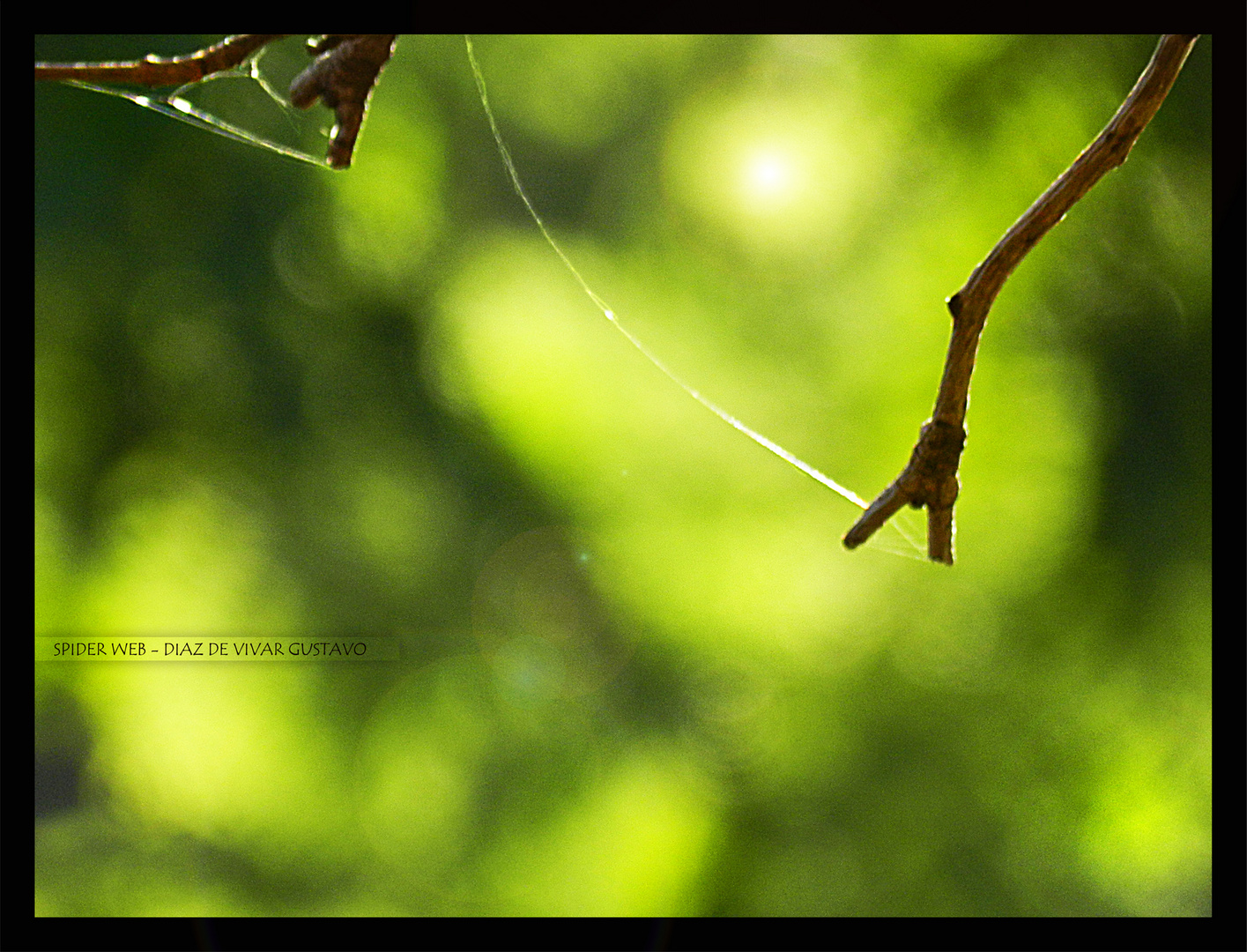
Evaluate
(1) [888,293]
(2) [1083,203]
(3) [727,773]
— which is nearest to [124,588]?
(3) [727,773]

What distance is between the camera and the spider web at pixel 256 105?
2.17ft

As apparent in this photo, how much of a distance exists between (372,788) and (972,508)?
2.45 ft

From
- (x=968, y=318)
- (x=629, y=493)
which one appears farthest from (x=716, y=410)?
(x=968, y=318)

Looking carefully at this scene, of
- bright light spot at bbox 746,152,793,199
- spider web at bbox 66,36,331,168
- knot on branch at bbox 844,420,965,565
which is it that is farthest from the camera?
bright light spot at bbox 746,152,793,199

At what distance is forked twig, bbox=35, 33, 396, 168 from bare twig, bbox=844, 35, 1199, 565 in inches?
15.8

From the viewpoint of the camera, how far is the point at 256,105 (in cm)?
71

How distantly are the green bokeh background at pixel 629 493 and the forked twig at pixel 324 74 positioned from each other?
7.0 inches

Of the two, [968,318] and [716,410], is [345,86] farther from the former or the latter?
[716,410]

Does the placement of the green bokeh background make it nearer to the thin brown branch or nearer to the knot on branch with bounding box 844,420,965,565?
the thin brown branch

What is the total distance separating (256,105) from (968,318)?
63 cm

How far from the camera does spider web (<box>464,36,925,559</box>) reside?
730 millimetres

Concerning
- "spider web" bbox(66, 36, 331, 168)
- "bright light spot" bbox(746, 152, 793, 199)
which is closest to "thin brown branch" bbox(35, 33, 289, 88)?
"spider web" bbox(66, 36, 331, 168)

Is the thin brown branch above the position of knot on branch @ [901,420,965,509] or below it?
above

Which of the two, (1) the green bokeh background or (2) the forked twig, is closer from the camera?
(2) the forked twig
